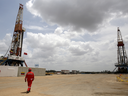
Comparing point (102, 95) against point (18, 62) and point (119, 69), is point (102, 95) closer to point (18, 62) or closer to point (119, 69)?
point (18, 62)

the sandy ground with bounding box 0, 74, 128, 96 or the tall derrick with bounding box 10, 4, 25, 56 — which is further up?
the tall derrick with bounding box 10, 4, 25, 56

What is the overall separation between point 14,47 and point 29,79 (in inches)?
2332

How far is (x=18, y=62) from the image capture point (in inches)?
2391

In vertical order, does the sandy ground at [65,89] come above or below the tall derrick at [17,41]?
below

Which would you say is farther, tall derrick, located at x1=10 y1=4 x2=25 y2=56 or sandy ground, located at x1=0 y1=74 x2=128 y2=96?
tall derrick, located at x1=10 y1=4 x2=25 y2=56

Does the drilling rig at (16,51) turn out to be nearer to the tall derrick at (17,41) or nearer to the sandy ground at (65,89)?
the tall derrick at (17,41)

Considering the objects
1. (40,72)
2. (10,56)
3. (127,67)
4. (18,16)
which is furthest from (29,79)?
(127,67)

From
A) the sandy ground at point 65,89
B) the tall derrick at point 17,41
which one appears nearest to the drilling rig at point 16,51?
the tall derrick at point 17,41

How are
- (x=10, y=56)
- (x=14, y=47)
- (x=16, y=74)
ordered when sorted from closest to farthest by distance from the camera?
(x=16, y=74) → (x=10, y=56) → (x=14, y=47)

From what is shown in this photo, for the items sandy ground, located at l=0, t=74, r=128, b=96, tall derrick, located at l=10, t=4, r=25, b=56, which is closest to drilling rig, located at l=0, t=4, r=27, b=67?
tall derrick, located at l=10, t=4, r=25, b=56

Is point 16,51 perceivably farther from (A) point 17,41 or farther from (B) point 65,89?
(B) point 65,89

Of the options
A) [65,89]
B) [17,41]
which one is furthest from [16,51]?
[65,89]

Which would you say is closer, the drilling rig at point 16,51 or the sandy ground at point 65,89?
the sandy ground at point 65,89

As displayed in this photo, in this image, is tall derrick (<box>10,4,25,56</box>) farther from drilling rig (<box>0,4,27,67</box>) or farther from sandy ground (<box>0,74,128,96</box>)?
sandy ground (<box>0,74,128,96</box>)
